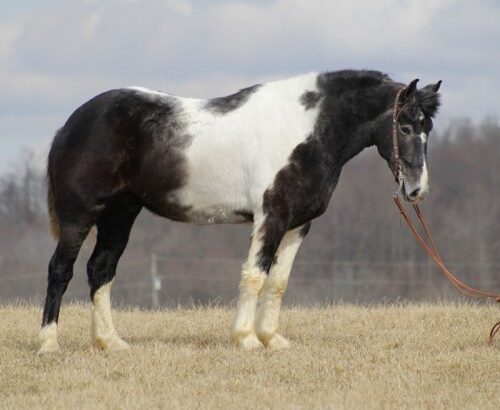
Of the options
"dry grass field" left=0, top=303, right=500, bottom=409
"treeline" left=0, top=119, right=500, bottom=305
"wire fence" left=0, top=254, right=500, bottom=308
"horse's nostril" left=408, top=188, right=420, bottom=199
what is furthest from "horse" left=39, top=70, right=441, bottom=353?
"treeline" left=0, top=119, right=500, bottom=305

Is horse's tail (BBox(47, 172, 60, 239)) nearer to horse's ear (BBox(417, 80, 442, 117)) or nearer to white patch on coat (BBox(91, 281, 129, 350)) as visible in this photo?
white patch on coat (BBox(91, 281, 129, 350))

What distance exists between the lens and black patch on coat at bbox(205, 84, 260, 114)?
8977 mm

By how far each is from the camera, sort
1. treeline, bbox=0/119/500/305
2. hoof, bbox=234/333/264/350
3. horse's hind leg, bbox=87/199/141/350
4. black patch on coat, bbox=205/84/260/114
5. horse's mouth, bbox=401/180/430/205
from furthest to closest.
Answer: treeline, bbox=0/119/500/305 → horse's hind leg, bbox=87/199/141/350 → black patch on coat, bbox=205/84/260/114 → horse's mouth, bbox=401/180/430/205 → hoof, bbox=234/333/264/350

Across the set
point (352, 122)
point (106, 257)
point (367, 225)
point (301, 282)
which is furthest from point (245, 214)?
point (367, 225)

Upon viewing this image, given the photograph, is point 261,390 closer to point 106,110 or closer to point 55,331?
point 55,331

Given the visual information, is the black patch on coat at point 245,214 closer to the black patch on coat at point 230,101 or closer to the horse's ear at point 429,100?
the black patch on coat at point 230,101

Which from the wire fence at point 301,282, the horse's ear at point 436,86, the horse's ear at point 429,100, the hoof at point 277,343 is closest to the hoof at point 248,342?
the hoof at point 277,343

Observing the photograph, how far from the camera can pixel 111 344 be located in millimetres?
8930

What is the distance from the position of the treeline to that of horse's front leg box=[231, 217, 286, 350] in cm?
4481

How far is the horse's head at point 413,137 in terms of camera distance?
342 inches

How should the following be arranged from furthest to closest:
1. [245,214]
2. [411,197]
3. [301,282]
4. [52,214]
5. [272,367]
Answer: [301,282]
[52,214]
[245,214]
[411,197]
[272,367]

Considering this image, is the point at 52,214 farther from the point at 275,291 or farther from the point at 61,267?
the point at 275,291

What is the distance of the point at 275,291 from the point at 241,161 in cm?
119

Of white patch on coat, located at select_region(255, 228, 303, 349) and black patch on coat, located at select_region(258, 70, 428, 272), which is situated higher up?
black patch on coat, located at select_region(258, 70, 428, 272)
